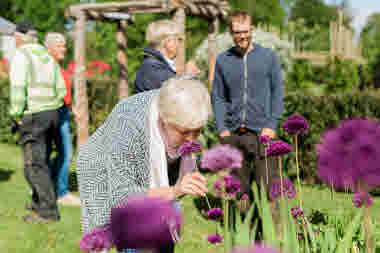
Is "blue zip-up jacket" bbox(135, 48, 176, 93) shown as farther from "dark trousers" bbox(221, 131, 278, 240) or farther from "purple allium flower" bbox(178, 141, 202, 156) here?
"purple allium flower" bbox(178, 141, 202, 156)

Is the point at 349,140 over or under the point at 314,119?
over

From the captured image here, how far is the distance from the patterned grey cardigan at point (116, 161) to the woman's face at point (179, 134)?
0.10 m

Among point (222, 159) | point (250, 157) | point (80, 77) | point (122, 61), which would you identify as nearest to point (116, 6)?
point (80, 77)

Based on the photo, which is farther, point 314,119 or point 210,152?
point 314,119

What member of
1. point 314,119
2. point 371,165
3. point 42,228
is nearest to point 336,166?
point 371,165

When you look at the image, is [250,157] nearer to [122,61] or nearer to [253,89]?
[253,89]

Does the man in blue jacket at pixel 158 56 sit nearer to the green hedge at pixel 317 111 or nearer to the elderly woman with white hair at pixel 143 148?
the elderly woman with white hair at pixel 143 148

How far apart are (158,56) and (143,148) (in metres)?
1.48

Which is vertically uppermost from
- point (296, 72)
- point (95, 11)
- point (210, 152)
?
point (95, 11)

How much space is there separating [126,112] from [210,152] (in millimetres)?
653

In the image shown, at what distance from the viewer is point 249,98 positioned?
347 centimetres

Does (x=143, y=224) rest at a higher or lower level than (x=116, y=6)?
lower

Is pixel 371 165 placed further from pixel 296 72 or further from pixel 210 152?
pixel 296 72

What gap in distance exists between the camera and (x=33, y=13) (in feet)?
102
